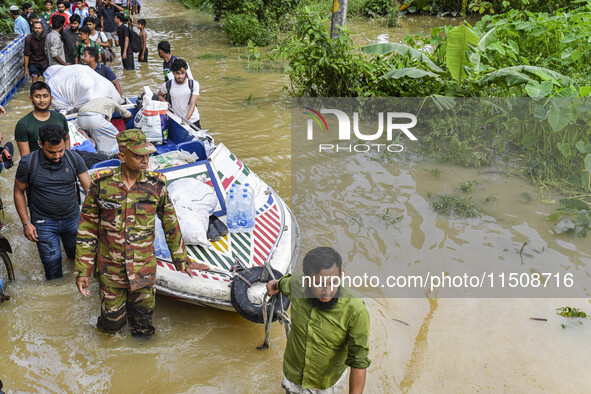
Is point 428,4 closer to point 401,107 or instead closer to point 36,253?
point 401,107

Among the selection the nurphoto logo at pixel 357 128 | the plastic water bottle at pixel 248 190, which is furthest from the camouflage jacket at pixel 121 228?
the nurphoto logo at pixel 357 128

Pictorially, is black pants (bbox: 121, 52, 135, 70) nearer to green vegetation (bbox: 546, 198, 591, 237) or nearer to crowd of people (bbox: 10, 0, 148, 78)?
crowd of people (bbox: 10, 0, 148, 78)

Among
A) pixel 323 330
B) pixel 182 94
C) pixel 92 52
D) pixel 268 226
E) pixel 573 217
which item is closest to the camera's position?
pixel 323 330

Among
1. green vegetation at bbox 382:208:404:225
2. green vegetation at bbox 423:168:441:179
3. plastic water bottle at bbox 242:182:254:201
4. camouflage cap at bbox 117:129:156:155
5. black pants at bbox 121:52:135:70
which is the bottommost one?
green vegetation at bbox 382:208:404:225

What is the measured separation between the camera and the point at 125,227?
4.27 meters

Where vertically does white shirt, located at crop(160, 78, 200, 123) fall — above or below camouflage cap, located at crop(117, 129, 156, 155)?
below

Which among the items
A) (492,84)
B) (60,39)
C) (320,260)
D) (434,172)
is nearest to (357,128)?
(434,172)

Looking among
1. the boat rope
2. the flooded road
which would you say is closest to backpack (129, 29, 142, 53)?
the flooded road

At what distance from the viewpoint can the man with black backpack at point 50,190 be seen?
489 cm

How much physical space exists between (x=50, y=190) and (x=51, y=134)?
649mm

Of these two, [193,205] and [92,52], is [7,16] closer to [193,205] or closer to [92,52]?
[92,52]

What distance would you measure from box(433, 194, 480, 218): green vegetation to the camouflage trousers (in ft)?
13.7

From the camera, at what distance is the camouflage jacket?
4211 mm

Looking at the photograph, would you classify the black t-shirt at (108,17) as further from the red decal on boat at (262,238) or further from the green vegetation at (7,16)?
the red decal on boat at (262,238)
